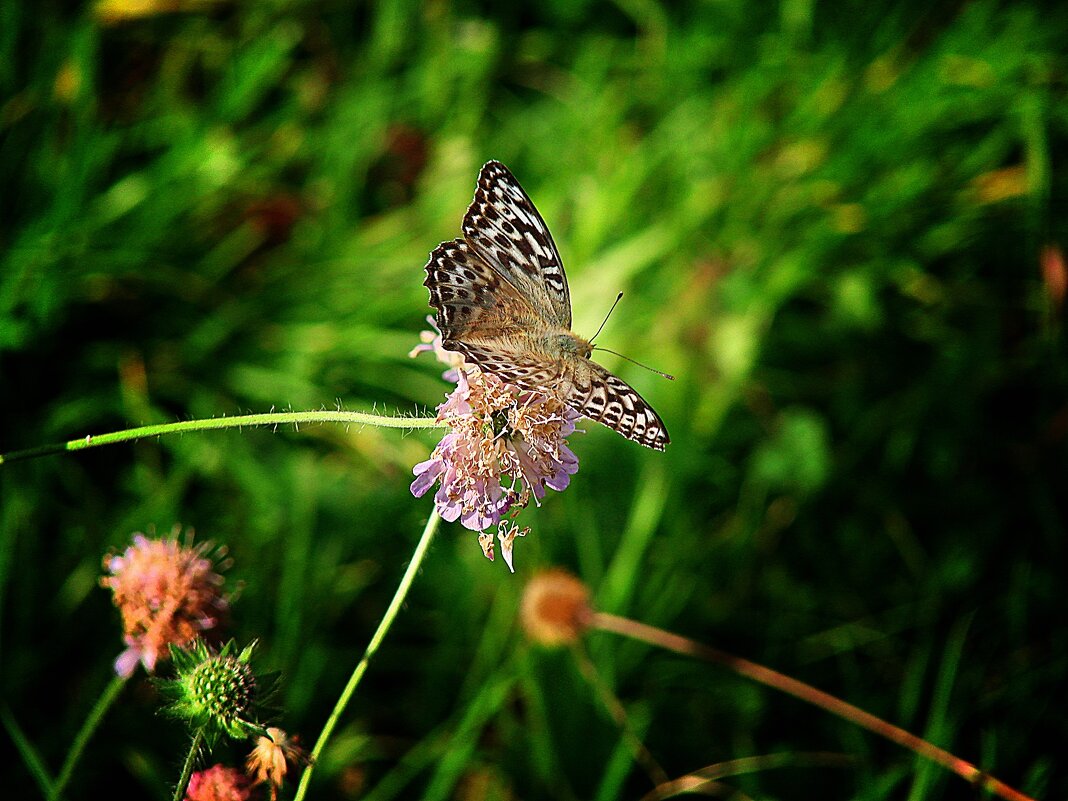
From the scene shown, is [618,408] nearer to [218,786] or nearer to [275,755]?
[275,755]

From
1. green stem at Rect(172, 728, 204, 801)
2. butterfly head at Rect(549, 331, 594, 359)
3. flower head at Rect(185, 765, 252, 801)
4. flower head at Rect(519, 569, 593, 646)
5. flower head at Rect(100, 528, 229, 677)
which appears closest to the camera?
green stem at Rect(172, 728, 204, 801)

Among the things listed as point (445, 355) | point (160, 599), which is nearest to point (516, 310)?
point (445, 355)

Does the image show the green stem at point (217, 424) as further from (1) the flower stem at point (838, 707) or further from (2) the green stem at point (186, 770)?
(1) the flower stem at point (838, 707)

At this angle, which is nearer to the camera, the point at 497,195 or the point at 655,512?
the point at 497,195

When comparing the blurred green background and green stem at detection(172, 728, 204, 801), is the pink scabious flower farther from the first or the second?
the blurred green background

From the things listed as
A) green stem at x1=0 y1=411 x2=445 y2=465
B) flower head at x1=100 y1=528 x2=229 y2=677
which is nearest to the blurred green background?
flower head at x1=100 y1=528 x2=229 y2=677

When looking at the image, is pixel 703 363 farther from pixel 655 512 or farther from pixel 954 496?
pixel 954 496

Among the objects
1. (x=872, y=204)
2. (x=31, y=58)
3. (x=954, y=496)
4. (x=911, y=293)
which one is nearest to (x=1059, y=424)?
(x=954, y=496)

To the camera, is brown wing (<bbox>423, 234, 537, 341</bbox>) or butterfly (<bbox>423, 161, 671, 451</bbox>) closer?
butterfly (<bbox>423, 161, 671, 451</bbox>)
